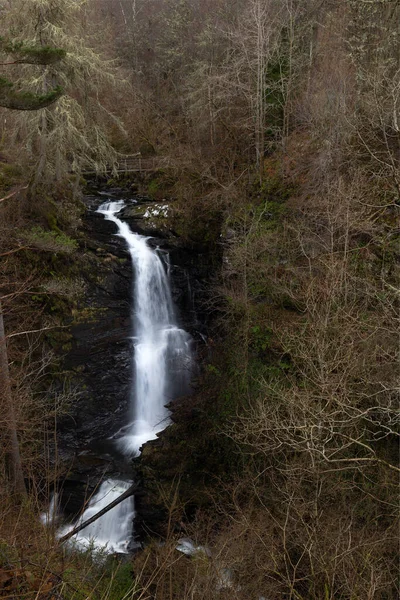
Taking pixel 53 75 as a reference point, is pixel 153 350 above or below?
below

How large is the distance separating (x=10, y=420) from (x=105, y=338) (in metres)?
6.04

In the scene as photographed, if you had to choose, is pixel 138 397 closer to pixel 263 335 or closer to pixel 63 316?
pixel 63 316

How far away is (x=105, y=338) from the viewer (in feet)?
46.9

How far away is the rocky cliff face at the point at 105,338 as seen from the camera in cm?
1280

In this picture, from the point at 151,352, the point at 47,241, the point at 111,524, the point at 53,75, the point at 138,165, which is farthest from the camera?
the point at 138,165

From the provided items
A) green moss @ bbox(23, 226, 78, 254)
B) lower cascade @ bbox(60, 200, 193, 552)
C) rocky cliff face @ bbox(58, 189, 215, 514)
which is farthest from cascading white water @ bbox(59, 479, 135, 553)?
green moss @ bbox(23, 226, 78, 254)

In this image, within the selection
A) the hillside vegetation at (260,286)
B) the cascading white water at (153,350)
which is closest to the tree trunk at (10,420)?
the hillside vegetation at (260,286)

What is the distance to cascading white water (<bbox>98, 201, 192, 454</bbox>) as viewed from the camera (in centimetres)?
1435

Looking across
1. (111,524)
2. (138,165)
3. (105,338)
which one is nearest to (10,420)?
(111,524)

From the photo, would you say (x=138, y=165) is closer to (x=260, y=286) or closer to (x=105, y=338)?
(x=105, y=338)

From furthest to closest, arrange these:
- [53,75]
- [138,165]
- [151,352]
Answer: [138,165] < [151,352] < [53,75]

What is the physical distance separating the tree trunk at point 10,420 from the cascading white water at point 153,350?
449 cm

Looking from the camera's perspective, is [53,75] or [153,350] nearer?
[53,75]

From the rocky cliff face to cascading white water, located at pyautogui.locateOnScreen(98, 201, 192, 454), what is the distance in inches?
12.5
